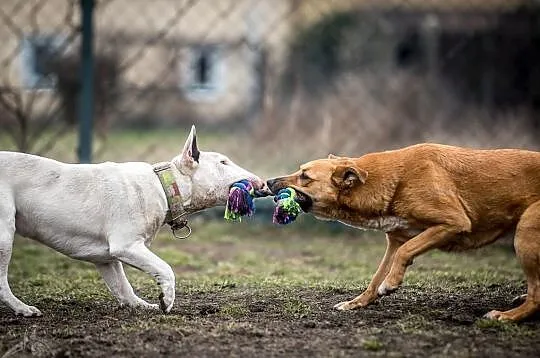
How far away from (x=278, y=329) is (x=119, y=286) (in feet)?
4.81

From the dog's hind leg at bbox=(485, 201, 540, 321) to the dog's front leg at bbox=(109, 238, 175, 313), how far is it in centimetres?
205

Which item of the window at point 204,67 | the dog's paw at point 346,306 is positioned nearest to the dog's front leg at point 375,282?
the dog's paw at point 346,306

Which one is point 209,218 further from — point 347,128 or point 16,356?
point 16,356

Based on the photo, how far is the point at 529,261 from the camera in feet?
20.2

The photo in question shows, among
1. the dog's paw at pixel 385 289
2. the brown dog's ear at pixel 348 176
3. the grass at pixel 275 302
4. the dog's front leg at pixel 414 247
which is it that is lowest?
the grass at pixel 275 302

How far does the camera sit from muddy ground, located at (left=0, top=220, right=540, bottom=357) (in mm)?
5457

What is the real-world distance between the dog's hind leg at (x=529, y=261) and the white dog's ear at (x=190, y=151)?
88.7 inches

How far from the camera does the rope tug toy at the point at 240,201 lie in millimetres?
6816

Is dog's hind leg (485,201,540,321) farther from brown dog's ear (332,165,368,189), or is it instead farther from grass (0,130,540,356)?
brown dog's ear (332,165,368,189)

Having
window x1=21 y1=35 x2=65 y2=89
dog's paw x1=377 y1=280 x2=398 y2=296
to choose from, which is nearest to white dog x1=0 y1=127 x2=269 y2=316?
dog's paw x1=377 y1=280 x2=398 y2=296

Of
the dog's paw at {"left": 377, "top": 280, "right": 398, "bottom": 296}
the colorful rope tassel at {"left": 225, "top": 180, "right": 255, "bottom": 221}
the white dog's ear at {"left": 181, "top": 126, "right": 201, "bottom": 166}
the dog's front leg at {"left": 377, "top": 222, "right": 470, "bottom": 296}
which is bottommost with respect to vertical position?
the dog's paw at {"left": 377, "top": 280, "right": 398, "bottom": 296}

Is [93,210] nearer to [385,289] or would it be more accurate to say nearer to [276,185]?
[276,185]

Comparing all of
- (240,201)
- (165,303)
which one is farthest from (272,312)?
(240,201)

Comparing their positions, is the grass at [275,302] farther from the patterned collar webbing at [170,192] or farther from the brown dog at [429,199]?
the patterned collar webbing at [170,192]
